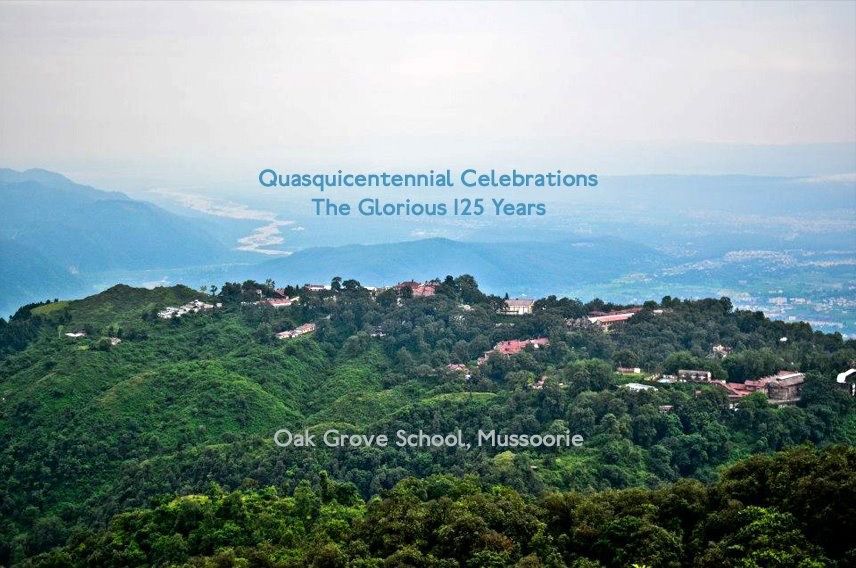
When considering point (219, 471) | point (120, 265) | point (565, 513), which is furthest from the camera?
point (120, 265)

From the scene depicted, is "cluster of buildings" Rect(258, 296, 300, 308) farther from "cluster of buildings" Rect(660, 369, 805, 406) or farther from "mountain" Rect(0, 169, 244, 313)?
"mountain" Rect(0, 169, 244, 313)

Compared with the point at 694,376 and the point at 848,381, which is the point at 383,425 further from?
the point at 848,381

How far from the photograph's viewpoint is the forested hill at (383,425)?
39.1 ft

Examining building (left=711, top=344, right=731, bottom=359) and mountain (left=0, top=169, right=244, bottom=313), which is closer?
building (left=711, top=344, right=731, bottom=359)

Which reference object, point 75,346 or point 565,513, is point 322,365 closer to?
point 75,346

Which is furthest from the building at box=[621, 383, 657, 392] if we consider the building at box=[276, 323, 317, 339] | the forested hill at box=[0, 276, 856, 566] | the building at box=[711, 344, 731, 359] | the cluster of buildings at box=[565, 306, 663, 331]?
the building at box=[276, 323, 317, 339]

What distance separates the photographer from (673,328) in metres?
26.0

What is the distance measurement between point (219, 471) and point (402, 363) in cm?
734

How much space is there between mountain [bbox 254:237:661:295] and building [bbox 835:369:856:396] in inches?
891

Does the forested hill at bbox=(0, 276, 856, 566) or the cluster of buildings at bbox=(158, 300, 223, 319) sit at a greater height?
the cluster of buildings at bbox=(158, 300, 223, 319)

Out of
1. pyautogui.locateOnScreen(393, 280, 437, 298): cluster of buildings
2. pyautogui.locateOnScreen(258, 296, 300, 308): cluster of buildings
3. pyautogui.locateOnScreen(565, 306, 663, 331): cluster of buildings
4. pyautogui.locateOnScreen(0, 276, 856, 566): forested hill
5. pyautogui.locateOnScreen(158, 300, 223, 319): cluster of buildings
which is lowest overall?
pyautogui.locateOnScreen(0, 276, 856, 566): forested hill

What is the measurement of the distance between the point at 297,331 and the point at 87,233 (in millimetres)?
28302

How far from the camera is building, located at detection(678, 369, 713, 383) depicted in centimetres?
2175

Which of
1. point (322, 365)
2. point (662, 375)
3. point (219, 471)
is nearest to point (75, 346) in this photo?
point (322, 365)
